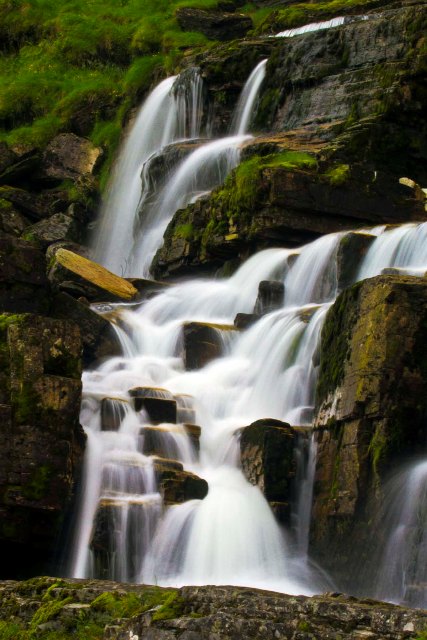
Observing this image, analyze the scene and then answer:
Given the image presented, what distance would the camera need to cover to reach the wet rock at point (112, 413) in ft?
54.7

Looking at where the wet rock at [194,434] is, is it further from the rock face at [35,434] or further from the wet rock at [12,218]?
the wet rock at [12,218]

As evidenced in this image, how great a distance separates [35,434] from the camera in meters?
14.2

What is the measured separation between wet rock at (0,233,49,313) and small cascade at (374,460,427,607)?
795cm

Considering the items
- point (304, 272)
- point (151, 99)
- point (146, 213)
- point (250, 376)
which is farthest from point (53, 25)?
point (250, 376)

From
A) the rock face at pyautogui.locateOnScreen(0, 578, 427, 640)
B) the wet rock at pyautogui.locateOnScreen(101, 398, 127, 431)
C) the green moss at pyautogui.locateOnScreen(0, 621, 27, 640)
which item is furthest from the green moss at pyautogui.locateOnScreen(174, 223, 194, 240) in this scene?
the green moss at pyautogui.locateOnScreen(0, 621, 27, 640)

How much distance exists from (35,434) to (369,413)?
4.38 meters

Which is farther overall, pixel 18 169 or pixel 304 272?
pixel 18 169

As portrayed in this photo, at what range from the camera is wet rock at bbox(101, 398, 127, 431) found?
1669 cm

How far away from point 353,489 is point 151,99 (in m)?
24.1

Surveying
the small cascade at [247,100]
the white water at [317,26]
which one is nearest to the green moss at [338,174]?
the small cascade at [247,100]

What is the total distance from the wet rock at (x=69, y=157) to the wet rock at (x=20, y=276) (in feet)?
54.7

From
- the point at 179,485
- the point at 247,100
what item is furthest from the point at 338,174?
the point at 179,485

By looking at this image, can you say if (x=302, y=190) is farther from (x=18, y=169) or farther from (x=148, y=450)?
(x=18, y=169)

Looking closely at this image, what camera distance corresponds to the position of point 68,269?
24141 mm
